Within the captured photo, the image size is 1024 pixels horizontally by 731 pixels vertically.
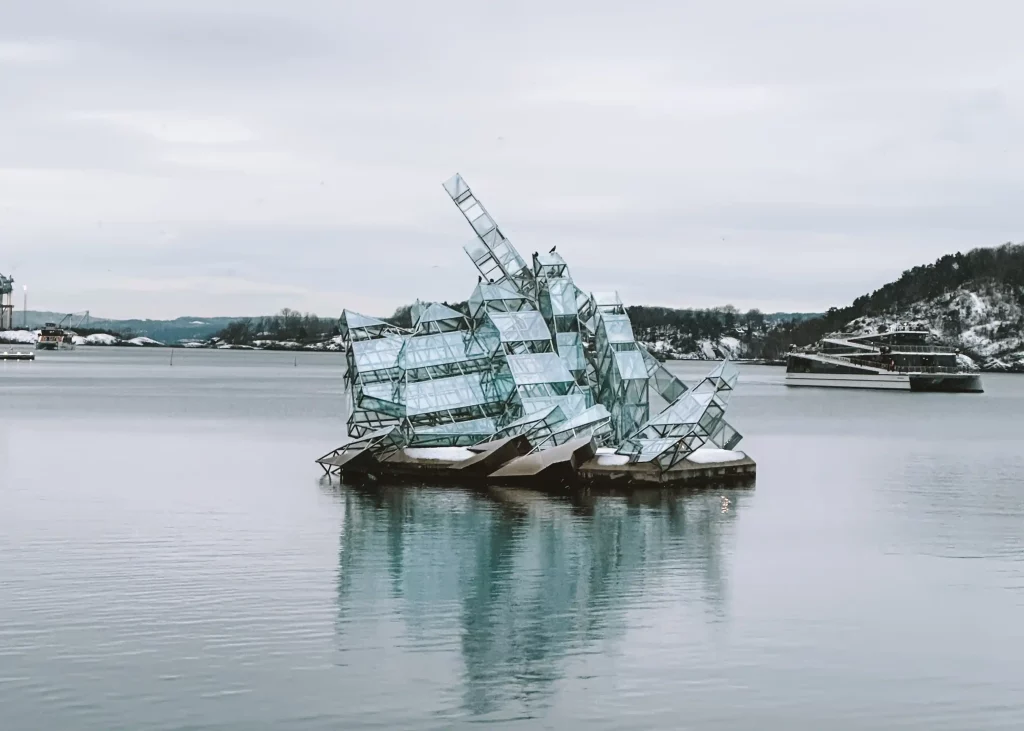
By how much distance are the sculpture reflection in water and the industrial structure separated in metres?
3.97

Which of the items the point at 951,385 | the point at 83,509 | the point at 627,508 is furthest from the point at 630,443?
the point at 951,385

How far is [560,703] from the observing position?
25.4 m

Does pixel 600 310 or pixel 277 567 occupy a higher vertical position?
pixel 600 310

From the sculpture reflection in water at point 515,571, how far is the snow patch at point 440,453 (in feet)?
10.3

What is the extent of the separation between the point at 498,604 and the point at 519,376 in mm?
27100

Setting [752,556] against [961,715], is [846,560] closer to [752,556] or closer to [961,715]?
[752,556]

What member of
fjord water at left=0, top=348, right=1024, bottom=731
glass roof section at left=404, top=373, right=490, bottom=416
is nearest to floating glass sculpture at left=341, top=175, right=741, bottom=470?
glass roof section at left=404, top=373, right=490, bottom=416

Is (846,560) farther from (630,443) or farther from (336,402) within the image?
(336,402)

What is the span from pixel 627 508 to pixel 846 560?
1142cm

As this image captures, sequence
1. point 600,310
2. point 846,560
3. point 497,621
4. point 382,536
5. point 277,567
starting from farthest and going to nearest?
1. point 600,310
2. point 382,536
3. point 846,560
4. point 277,567
5. point 497,621

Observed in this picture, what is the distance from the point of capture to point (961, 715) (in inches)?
1002

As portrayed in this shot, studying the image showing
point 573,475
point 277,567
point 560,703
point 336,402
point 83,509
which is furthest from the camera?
point 336,402

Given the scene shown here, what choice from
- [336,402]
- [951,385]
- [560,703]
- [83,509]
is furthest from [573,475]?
[951,385]

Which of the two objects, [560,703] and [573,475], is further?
[573,475]
